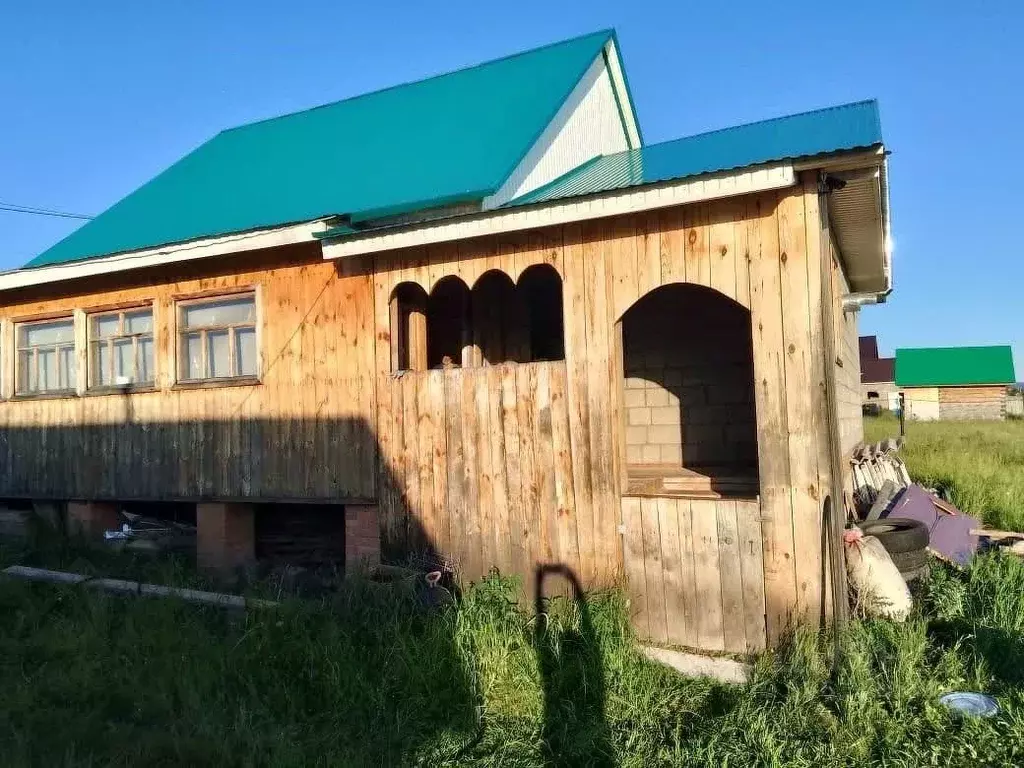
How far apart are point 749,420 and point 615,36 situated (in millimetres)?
6537

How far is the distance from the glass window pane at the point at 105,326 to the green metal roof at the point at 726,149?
548 centimetres

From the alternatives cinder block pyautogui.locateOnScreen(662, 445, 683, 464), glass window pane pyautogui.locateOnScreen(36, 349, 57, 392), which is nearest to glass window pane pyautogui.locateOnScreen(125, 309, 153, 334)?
glass window pane pyautogui.locateOnScreen(36, 349, 57, 392)

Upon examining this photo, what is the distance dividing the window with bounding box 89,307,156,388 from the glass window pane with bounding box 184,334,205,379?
541mm

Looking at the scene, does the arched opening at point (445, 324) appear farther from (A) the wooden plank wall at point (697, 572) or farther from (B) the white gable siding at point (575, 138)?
(A) the wooden plank wall at point (697, 572)

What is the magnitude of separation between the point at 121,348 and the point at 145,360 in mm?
463

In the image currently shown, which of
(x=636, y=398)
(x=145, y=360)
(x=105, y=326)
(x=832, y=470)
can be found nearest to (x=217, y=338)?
(x=145, y=360)

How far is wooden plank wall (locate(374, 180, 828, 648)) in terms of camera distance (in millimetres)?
5738

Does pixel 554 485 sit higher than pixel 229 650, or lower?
higher

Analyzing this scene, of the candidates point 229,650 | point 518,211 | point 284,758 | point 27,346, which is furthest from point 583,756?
point 27,346

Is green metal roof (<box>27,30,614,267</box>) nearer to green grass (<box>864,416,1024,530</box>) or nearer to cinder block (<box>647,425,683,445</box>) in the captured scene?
cinder block (<box>647,425,683,445</box>)

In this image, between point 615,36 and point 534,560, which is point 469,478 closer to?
point 534,560

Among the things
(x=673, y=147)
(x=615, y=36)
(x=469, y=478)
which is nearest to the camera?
(x=469, y=478)

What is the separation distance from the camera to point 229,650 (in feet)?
19.7

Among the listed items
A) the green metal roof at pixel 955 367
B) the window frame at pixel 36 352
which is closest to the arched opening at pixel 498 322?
the window frame at pixel 36 352
